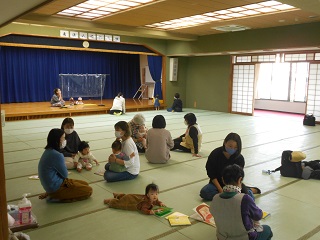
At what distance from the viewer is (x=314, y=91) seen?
9227mm

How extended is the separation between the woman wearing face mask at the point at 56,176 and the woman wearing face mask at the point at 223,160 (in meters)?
1.29

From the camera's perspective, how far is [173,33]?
9930 mm

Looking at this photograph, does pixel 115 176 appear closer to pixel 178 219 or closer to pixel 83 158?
pixel 83 158

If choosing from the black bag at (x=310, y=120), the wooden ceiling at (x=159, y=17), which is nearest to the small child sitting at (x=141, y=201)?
the wooden ceiling at (x=159, y=17)

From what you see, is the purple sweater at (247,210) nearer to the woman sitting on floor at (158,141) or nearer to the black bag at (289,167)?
the black bag at (289,167)

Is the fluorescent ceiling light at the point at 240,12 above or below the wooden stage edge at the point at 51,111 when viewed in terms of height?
above

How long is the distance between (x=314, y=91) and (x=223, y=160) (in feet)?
25.1

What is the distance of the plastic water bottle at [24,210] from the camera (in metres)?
2.50

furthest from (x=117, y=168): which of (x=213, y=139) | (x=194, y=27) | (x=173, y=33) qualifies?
(x=173, y=33)

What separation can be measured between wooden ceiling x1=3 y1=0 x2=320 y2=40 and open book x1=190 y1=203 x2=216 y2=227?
3.31 meters

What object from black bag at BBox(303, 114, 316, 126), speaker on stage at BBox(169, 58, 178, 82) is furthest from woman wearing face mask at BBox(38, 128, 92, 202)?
speaker on stage at BBox(169, 58, 178, 82)

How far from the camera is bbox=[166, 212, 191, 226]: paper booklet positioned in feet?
8.72

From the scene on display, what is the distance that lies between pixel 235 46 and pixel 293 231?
7864 mm

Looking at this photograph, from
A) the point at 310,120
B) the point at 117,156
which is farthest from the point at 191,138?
the point at 310,120
